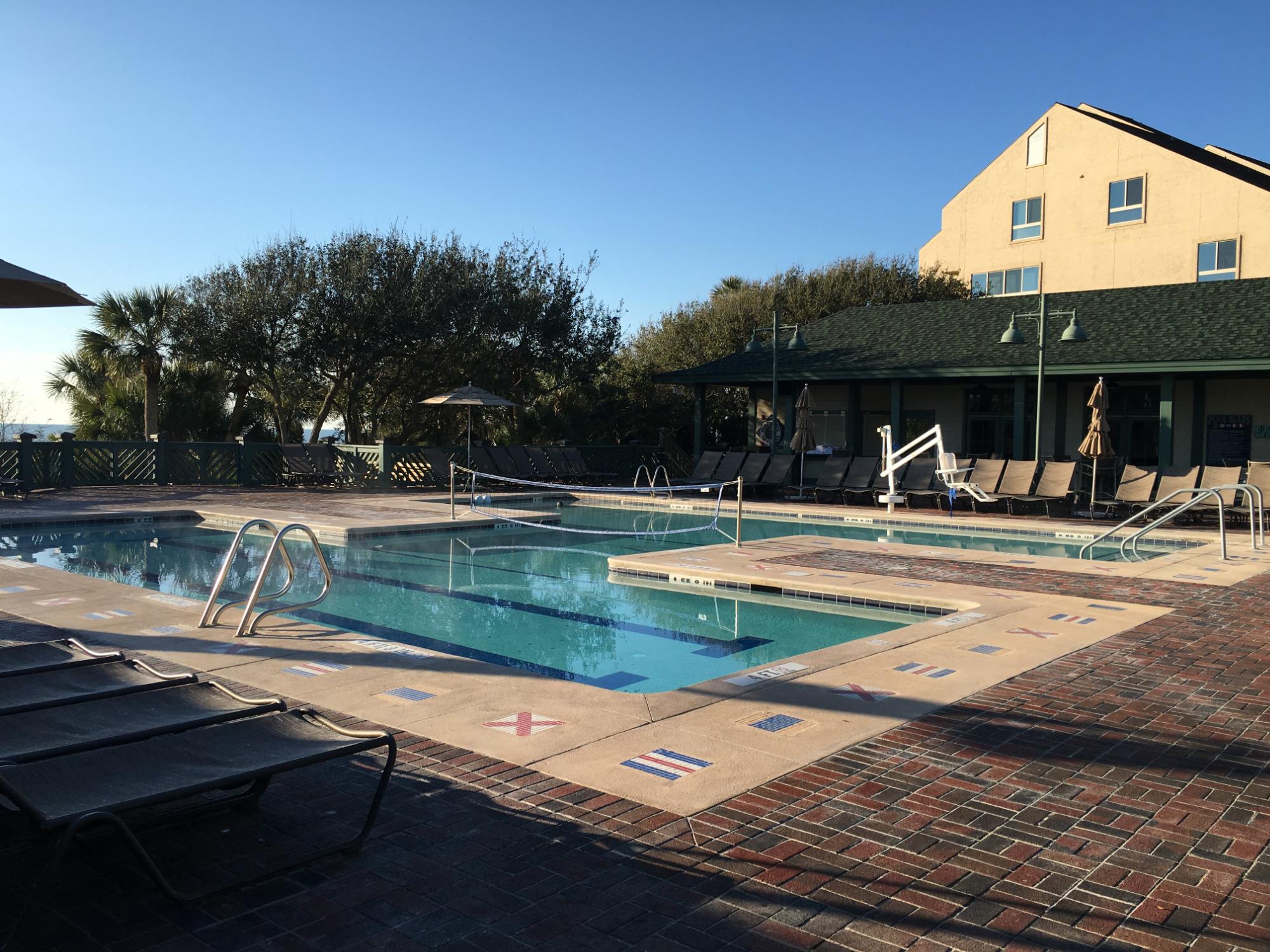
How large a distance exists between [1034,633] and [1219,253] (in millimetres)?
24660

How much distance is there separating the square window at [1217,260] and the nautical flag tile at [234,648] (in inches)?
1084

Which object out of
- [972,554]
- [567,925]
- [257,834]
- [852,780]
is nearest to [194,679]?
[257,834]

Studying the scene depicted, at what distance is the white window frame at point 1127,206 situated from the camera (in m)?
27.4

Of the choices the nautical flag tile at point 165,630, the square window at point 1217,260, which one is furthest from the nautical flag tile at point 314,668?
the square window at point 1217,260

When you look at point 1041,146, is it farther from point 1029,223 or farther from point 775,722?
point 775,722

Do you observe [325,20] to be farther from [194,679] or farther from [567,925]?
[567,925]

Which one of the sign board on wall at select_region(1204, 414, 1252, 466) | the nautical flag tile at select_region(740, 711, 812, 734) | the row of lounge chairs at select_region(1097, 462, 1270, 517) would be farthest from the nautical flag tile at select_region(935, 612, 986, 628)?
the sign board on wall at select_region(1204, 414, 1252, 466)

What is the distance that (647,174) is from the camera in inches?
923

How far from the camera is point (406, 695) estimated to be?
15.8 feet

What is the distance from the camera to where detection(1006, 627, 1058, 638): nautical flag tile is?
6.30 m

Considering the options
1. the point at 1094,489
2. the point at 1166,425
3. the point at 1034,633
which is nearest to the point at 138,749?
the point at 1034,633

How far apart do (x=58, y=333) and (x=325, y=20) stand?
45.3ft

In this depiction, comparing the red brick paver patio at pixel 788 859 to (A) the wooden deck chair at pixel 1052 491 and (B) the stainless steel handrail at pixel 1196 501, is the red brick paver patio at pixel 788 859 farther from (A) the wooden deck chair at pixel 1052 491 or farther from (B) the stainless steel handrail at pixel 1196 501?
(A) the wooden deck chair at pixel 1052 491

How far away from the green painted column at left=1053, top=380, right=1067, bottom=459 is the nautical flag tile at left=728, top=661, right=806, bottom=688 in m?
17.0
